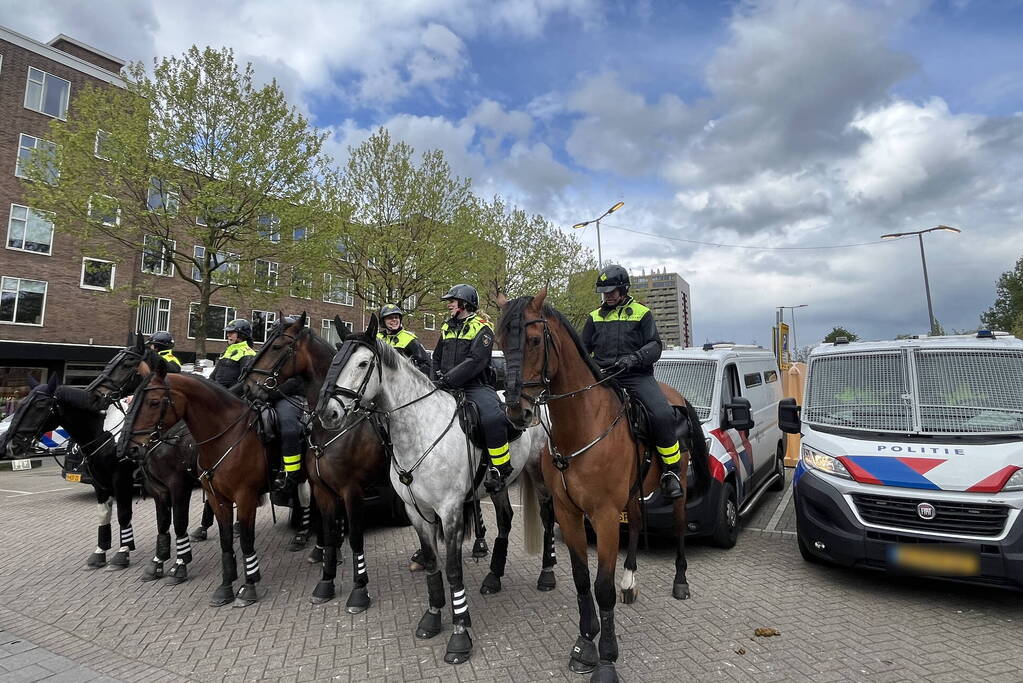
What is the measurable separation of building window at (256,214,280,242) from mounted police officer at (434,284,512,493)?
48.5ft

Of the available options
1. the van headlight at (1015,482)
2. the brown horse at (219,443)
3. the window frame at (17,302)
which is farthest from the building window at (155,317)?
the van headlight at (1015,482)

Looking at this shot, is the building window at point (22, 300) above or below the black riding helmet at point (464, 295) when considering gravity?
above

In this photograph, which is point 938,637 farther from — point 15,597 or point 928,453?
point 15,597

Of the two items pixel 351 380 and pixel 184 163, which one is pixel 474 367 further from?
pixel 184 163

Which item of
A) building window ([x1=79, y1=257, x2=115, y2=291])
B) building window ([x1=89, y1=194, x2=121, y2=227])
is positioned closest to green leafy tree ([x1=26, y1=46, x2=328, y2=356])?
building window ([x1=89, y1=194, x2=121, y2=227])

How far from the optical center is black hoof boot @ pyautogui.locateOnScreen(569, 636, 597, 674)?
3.68 m

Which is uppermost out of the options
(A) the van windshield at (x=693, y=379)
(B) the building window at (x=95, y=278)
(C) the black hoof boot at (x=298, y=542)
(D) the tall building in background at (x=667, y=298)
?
(D) the tall building in background at (x=667, y=298)

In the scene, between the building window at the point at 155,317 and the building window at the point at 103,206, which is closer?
the building window at the point at 103,206

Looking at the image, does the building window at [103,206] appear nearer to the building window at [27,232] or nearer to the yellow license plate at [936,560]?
the building window at [27,232]

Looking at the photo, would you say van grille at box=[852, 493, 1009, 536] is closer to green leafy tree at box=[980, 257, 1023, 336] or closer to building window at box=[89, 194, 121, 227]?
building window at box=[89, 194, 121, 227]

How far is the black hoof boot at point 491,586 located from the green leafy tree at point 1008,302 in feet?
144

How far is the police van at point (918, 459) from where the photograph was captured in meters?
4.21

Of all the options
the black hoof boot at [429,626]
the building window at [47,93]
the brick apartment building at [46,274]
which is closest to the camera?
the black hoof boot at [429,626]

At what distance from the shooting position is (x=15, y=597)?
534 centimetres
